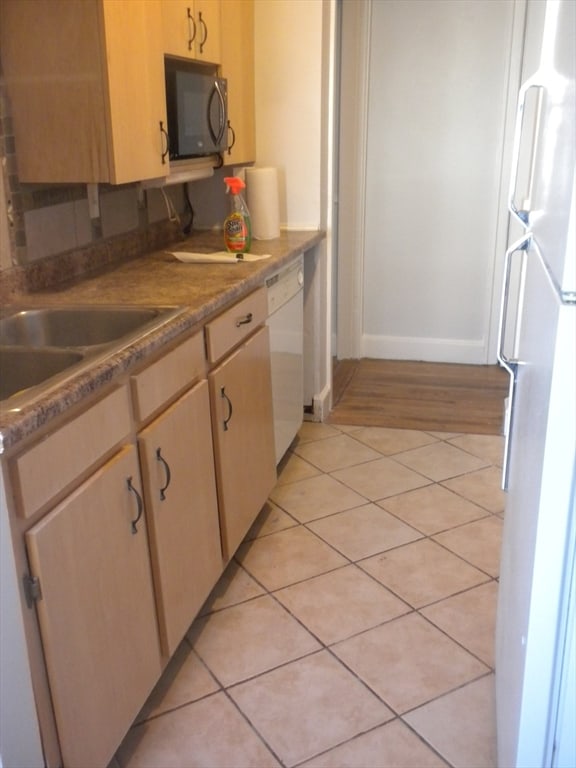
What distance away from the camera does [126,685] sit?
161 centimetres

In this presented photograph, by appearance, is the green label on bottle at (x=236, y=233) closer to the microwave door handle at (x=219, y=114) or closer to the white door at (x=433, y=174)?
the microwave door handle at (x=219, y=114)

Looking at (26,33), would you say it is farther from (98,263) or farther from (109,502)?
(109,502)

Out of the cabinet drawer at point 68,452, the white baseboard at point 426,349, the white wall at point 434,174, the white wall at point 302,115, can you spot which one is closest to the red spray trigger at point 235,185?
→ the white wall at point 302,115

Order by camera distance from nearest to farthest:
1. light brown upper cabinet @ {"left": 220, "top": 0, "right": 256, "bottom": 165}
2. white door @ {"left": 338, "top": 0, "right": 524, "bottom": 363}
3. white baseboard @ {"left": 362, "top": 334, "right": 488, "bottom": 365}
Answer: light brown upper cabinet @ {"left": 220, "top": 0, "right": 256, "bottom": 165}
white door @ {"left": 338, "top": 0, "right": 524, "bottom": 363}
white baseboard @ {"left": 362, "top": 334, "right": 488, "bottom": 365}

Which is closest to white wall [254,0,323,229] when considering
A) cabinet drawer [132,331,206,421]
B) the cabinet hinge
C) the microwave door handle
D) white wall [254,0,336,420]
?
white wall [254,0,336,420]

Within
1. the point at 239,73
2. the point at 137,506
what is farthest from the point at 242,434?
the point at 239,73

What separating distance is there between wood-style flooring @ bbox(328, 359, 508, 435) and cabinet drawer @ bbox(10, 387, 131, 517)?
2.24 metres

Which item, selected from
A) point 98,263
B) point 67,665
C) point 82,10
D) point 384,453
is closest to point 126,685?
point 67,665

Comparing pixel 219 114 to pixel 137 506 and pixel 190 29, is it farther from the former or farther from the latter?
pixel 137 506

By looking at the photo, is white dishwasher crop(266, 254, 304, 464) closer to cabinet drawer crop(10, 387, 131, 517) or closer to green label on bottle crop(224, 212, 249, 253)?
green label on bottle crop(224, 212, 249, 253)

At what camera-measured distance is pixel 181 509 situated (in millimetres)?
1881

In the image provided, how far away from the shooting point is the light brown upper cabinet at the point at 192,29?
2385mm

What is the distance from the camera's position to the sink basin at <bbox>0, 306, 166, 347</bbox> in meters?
1.94

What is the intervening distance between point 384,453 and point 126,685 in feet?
6.35
